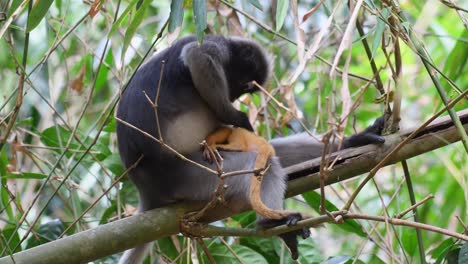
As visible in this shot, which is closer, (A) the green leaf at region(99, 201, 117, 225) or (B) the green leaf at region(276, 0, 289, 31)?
(B) the green leaf at region(276, 0, 289, 31)

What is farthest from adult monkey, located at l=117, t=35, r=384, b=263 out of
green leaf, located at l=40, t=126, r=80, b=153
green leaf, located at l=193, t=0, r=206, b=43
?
green leaf, located at l=193, t=0, r=206, b=43

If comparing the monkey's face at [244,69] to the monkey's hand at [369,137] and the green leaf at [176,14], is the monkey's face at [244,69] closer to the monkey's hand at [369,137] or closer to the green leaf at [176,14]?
the monkey's hand at [369,137]

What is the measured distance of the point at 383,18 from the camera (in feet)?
8.14

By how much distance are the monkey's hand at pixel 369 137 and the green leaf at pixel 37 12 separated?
1.47m

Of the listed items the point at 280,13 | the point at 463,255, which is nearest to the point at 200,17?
the point at 280,13

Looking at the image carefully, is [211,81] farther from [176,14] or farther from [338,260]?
[338,260]

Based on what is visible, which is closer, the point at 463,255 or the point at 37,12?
the point at 37,12

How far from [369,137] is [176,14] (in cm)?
108

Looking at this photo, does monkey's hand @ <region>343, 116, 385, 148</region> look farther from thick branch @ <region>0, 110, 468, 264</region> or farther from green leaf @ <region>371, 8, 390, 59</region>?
green leaf @ <region>371, 8, 390, 59</region>

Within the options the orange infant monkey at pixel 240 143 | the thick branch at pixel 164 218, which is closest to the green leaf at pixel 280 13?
the thick branch at pixel 164 218

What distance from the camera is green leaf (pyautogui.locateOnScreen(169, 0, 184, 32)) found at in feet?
8.55

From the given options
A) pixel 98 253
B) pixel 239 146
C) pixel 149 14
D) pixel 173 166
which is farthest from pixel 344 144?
pixel 149 14

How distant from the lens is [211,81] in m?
3.59

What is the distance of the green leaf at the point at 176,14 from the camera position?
261cm
